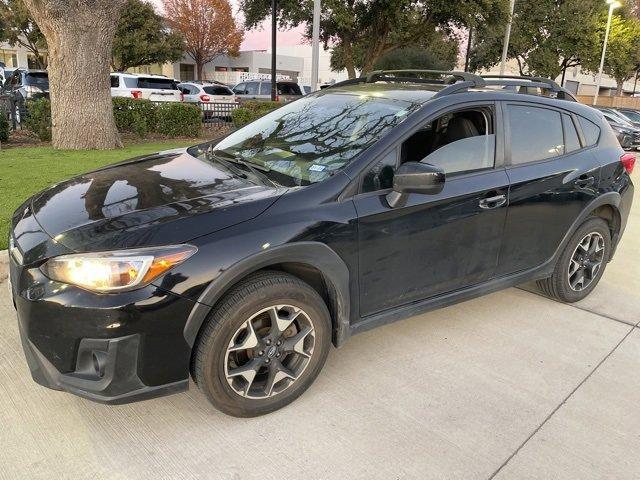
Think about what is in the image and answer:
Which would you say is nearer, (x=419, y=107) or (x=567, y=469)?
(x=567, y=469)

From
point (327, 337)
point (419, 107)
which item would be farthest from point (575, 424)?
point (419, 107)

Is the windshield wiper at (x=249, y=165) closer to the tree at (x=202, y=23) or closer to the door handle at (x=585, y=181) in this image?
the door handle at (x=585, y=181)

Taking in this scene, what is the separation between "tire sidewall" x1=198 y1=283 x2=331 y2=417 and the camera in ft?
8.09

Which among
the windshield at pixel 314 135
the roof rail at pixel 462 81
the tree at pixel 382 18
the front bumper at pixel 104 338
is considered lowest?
the front bumper at pixel 104 338

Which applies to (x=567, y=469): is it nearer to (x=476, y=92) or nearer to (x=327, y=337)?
(x=327, y=337)

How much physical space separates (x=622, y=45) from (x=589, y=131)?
107 ft

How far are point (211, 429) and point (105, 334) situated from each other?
0.78 metres

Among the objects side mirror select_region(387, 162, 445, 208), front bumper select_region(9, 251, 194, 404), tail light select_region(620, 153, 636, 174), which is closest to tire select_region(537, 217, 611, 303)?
tail light select_region(620, 153, 636, 174)

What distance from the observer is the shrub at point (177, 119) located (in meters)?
12.6

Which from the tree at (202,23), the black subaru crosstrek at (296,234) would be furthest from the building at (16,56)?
the black subaru crosstrek at (296,234)

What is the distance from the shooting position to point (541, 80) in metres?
→ 4.12

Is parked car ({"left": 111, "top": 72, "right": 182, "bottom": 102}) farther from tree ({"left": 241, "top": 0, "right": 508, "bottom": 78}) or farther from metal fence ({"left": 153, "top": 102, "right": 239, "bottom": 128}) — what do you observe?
tree ({"left": 241, "top": 0, "right": 508, "bottom": 78})

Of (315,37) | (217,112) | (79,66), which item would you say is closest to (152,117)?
(79,66)

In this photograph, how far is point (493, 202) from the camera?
11.0ft
